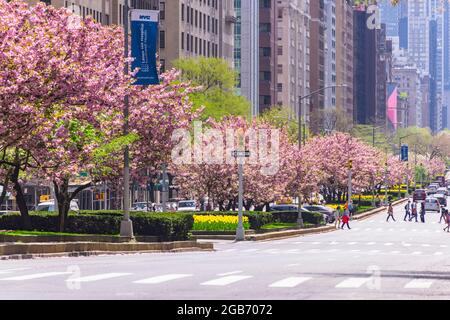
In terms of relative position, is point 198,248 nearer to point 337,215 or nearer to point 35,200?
point 35,200

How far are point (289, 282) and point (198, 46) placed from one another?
120157 mm

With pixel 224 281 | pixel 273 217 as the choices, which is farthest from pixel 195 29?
pixel 224 281

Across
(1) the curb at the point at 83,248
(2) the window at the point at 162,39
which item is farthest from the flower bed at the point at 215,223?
(2) the window at the point at 162,39

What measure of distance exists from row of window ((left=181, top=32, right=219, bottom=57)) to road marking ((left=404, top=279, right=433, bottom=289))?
111825mm

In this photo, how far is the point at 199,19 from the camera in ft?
474

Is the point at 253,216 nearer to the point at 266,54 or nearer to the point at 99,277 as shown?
the point at 99,277

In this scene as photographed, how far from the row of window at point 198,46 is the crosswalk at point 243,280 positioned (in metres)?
111

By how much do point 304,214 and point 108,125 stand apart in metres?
46.4

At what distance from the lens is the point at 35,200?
90.2 metres

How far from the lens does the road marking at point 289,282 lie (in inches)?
902

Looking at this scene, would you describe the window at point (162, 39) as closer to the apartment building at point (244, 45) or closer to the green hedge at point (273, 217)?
the apartment building at point (244, 45)

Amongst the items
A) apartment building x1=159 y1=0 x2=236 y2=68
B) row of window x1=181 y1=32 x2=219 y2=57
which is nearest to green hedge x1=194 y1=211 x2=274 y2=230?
apartment building x1=159 y1=0 x2=236 y2=68

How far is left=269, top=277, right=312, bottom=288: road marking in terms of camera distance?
902 inches
